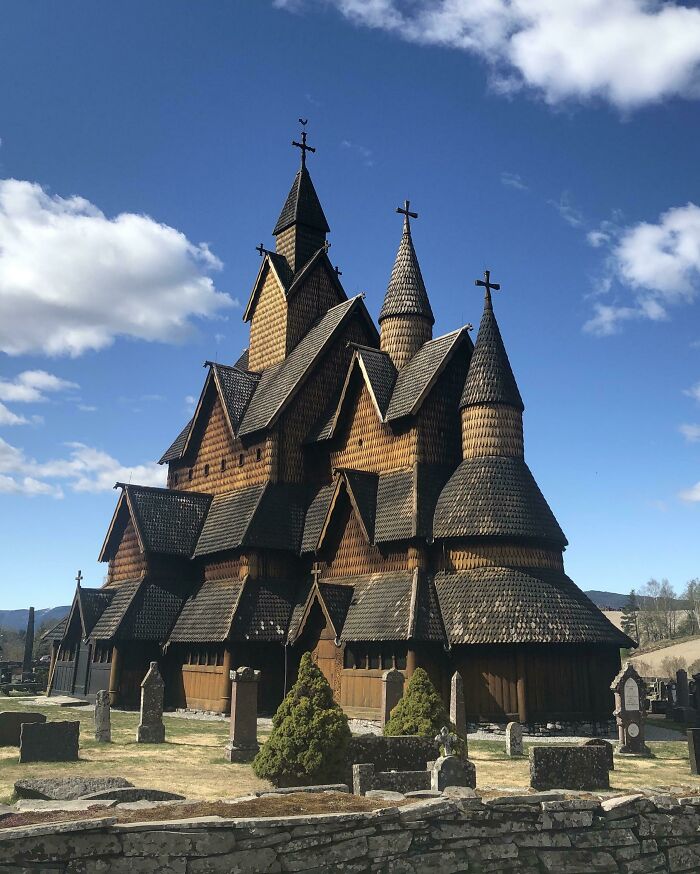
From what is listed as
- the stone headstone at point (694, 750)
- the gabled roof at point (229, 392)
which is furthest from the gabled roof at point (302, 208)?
the stone headstone at point (694, 750)

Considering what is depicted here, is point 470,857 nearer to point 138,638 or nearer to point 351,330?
point 138,638

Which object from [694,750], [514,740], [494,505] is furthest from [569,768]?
[494,505]

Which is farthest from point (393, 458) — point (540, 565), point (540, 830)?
point (540, 830)

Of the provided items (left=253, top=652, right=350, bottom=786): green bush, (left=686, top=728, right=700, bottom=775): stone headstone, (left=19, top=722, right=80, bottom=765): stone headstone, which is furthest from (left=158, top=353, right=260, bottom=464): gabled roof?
(left=686, top=728, right=700, bottom=775): stone headstone

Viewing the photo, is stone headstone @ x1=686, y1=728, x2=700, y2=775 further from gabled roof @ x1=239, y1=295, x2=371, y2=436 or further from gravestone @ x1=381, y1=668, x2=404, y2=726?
gabled roof @ x1=239, y1=295, x2=371, y2=436

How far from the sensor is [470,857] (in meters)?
8.88

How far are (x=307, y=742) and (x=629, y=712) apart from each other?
30.6 ft

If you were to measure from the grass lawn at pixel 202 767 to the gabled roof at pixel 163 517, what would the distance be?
12290 mm

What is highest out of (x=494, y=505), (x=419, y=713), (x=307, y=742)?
(x=494, y=505)

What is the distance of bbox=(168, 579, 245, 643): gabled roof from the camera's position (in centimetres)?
2980

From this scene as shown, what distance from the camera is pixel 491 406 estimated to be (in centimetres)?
2809

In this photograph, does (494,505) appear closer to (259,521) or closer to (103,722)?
(259,521)

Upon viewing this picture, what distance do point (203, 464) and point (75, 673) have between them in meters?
10.6

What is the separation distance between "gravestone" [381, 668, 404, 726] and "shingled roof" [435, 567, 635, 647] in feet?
13.4
